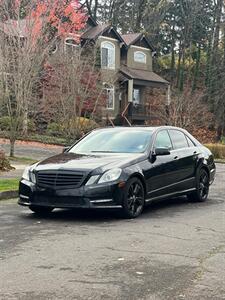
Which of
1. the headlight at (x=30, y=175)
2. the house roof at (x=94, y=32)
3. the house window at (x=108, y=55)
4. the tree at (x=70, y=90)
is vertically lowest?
the headlight at (x=30, y=175)

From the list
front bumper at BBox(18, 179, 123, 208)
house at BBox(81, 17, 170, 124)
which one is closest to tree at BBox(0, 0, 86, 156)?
front bumper at BBox(18, 179, 123, 208)

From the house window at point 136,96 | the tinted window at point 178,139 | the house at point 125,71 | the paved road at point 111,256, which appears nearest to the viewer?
the paved road at point 111,256

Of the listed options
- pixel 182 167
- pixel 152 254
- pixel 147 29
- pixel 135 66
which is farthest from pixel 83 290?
pixel 147 29

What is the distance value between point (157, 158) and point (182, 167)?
95 cm

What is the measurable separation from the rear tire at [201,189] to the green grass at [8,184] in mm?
3767

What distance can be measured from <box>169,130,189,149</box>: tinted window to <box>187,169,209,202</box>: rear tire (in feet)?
2.31

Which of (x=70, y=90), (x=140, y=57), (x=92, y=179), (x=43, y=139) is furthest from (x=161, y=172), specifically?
(x=140, y=57)

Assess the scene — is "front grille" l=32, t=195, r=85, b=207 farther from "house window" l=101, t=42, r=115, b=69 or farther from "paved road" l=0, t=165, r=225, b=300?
"house window" l=101, t=42, r=115, b=69

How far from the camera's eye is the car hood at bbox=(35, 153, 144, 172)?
854cm

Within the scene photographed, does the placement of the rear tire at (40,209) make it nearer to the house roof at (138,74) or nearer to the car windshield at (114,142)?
the car windshield at (114,142)

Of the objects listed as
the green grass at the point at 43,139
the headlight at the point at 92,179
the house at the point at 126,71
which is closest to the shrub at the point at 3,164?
the headlight at the point at 92,179

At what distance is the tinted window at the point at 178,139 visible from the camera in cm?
1062

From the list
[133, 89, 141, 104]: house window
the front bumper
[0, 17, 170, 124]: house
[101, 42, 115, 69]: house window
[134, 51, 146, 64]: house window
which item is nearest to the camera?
the front bumper

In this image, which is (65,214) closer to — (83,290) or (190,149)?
(190,149)
